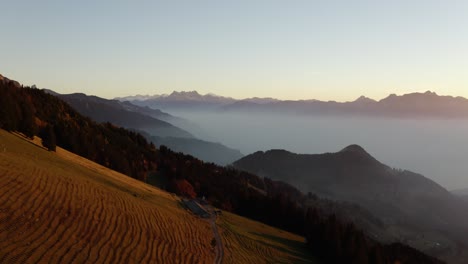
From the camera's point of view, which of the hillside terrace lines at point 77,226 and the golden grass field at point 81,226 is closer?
the hillside terrace lines at point 77,226

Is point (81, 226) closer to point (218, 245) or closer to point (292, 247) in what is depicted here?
point (218, 245)

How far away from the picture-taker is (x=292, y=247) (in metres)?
73.6

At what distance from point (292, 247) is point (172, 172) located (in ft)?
215

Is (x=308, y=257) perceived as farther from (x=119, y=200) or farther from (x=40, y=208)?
(x=40, y=208)

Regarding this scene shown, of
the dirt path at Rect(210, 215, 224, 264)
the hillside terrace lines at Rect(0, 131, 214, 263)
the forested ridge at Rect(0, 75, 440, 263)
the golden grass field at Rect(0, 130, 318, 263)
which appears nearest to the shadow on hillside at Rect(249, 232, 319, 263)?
the forested ridge at Rect(0, 75, 440, 263)

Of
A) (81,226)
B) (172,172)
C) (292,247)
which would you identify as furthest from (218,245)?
(172,172)

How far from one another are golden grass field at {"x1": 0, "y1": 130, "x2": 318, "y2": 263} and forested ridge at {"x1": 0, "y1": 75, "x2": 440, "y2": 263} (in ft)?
72.1

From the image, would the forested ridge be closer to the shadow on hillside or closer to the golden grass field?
the shadow on hillside

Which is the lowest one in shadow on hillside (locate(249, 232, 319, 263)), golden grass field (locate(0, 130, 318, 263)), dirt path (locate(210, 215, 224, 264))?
shadow on hillside (locate(249, 232, 319, 263))

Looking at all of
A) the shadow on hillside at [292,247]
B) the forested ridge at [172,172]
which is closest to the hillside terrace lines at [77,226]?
the shadow on hillside at [292,247]

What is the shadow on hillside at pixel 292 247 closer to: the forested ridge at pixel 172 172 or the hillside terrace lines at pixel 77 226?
the forested ridge at pixel 172 172

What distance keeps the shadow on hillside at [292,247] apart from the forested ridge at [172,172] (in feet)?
10.2

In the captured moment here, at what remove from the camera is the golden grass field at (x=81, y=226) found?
2873cm

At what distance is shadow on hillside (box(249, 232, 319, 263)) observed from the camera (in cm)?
6581
